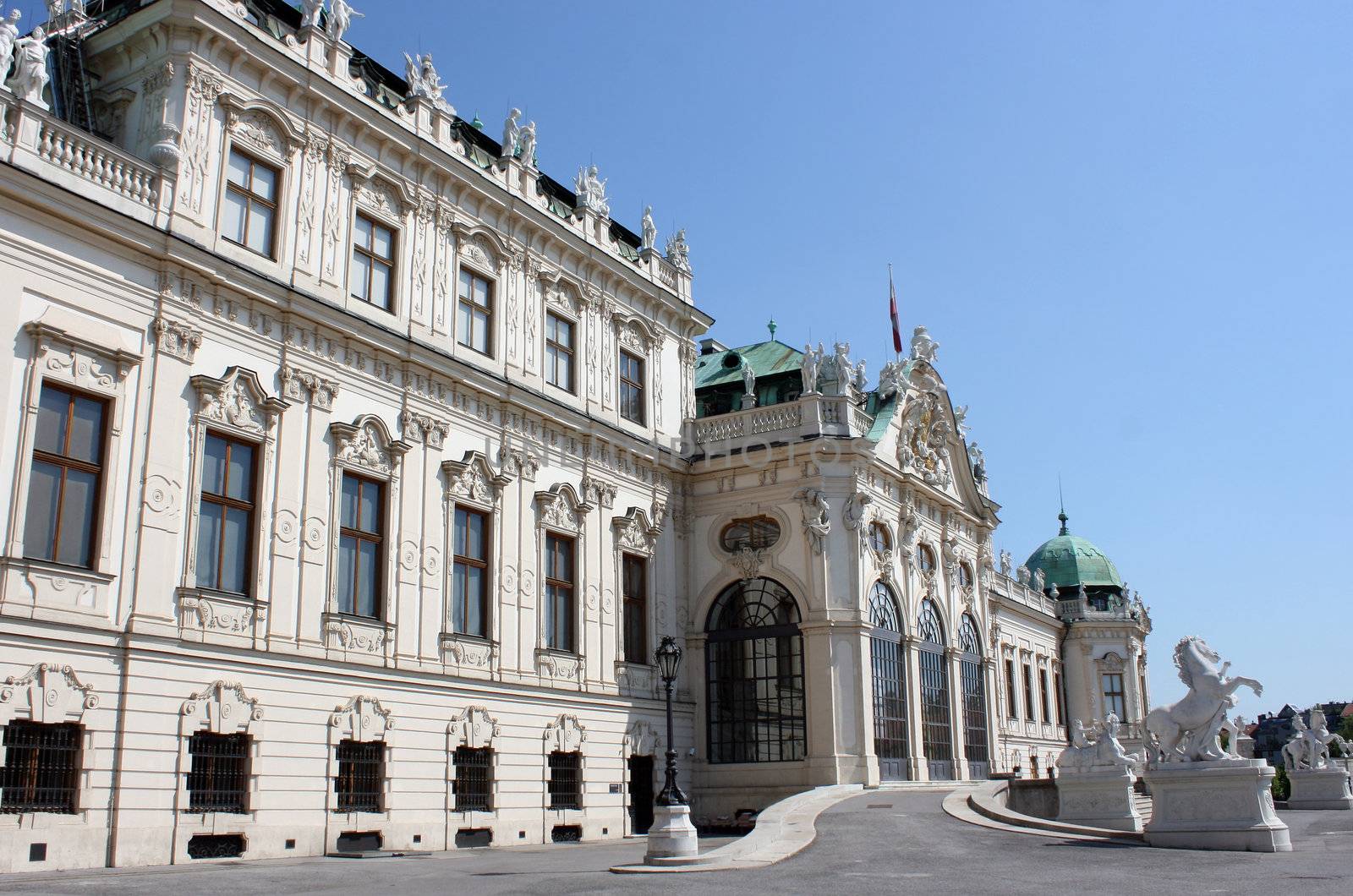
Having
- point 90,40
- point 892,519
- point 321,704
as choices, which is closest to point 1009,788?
point 892,519

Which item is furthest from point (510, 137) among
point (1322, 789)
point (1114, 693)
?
point (1114, 693)

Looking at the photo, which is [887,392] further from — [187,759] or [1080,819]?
[187,759]

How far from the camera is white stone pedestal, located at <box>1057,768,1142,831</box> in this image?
80.7 ft

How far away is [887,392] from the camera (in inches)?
1390

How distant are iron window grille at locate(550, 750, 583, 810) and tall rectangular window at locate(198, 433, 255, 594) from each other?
8804 millimetres

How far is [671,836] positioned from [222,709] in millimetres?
7161

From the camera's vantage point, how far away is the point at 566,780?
26969 millimetres

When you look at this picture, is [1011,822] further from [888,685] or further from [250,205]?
[250,205]

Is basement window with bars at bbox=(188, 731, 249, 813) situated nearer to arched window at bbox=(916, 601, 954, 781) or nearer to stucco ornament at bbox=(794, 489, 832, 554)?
stucco ornament at bbox=(794, 489, 832, 554)

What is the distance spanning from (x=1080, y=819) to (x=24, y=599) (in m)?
19.3

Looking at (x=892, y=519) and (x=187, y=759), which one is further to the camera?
Answer: (x=892, y=519)

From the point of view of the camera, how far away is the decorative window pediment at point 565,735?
26375mm

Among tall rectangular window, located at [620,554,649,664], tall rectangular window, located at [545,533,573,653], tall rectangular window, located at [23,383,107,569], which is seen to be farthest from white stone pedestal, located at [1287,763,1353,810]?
tall rectangular window, located at [23,383,107,569]

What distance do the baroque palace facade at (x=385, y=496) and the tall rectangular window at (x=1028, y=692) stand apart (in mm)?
14864
